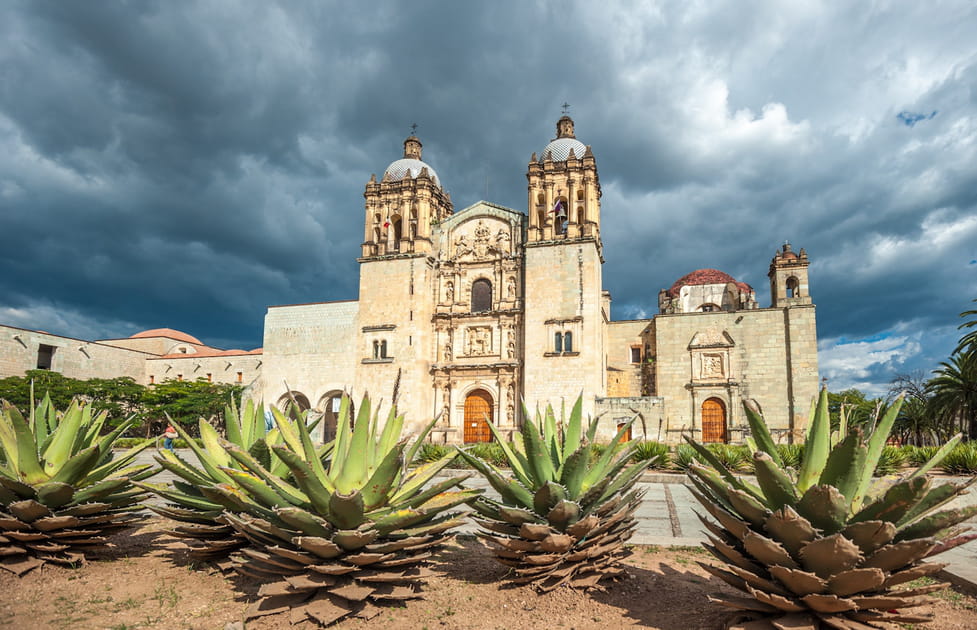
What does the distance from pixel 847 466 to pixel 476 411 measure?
23677 mm

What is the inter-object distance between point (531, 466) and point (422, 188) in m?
25.0

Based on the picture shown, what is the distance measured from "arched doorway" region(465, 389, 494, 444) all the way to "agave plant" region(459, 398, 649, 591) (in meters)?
22.2

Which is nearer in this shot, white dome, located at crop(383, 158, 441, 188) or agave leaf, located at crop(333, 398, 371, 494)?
agave leaf, located at crop(333, 398, 371, 494)

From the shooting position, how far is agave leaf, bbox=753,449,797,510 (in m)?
2.36

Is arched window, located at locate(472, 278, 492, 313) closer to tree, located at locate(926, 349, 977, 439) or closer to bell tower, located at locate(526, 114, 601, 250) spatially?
bell tower, located at locate(526, 114, 601, 250)

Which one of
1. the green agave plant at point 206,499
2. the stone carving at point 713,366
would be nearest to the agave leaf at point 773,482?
the green agave plant at point 206,499

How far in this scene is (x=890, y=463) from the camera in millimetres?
11922

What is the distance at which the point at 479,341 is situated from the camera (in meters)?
26.0

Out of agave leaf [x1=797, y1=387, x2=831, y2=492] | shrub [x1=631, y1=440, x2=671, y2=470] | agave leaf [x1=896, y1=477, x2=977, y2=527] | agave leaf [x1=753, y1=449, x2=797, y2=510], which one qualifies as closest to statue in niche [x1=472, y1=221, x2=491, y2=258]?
shrub [x1=631, y1=440, x2=671, y2=470]

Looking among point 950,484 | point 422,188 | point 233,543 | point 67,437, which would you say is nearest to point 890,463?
point 950,484

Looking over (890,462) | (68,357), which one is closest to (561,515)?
(890,462)

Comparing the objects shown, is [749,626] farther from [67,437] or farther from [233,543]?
[67,437]

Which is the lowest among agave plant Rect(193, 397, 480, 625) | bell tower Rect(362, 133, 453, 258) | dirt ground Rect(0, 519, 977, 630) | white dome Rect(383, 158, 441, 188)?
dirt ground Rect(0, 519, 977, 630)

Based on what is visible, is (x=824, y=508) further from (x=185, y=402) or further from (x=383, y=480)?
(x=185, y=402)
